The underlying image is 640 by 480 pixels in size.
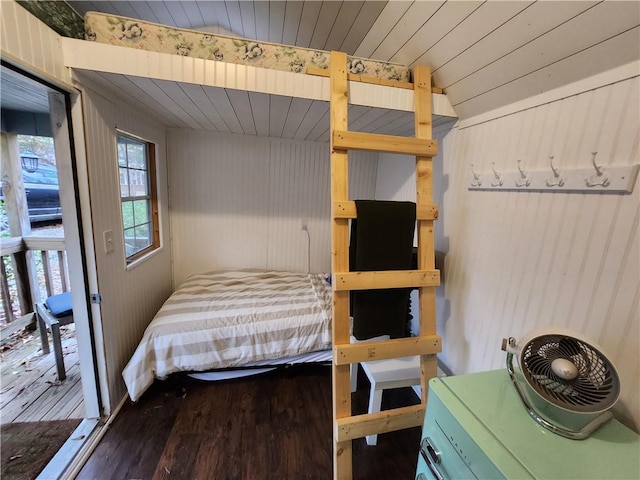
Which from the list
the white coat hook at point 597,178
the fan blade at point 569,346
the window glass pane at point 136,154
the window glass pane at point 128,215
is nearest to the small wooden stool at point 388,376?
the fan blade at point 569,346

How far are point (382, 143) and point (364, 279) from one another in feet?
2.34

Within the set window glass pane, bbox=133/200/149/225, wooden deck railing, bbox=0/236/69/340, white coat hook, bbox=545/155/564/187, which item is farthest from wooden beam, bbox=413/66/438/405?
wooden deck railing, bbox=0/236/69/340

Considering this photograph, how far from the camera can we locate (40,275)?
2.59 m

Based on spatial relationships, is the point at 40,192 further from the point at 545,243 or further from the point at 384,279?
the point at 545,243

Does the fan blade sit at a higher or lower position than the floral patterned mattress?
lower

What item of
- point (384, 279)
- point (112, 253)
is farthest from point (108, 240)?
point (384, 279)

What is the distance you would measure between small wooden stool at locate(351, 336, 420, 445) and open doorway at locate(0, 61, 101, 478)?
163 centimetres

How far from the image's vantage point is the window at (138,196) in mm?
1986

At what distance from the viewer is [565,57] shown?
1.00m

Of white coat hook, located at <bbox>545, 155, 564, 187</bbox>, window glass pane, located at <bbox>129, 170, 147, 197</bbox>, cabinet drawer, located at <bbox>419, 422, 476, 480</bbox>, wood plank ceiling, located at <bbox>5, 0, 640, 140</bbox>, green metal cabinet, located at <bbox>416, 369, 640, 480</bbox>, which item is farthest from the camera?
window glass pane, located at <bbox>129, 170, 147, 197</bbox>

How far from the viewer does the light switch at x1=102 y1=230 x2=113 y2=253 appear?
5.18ft

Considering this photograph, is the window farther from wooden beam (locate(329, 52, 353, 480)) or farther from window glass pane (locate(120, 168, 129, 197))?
wooden beam (locate(329, 52, 353, 480))

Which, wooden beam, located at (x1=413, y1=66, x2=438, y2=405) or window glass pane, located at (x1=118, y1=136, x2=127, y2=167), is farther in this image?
window glass pane, located at (x1=118, y1=136, x2=127, y2=167)

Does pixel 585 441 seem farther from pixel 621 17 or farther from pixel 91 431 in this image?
pixel 91 431
